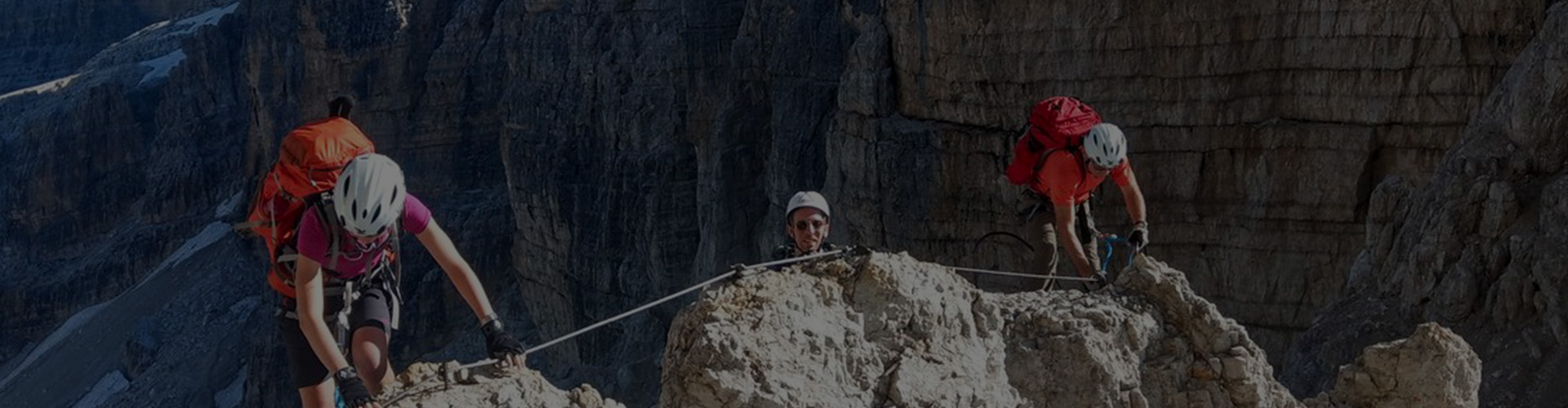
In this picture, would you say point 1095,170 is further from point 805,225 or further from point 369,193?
point 369,193

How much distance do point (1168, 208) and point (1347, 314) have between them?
9234mm

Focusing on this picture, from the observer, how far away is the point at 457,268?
813 cm

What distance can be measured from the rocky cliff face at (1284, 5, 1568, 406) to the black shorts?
7110 millimetres

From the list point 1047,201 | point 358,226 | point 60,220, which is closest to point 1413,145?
point 1047,201

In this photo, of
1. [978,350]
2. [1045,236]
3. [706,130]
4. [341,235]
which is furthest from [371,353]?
[706,130]

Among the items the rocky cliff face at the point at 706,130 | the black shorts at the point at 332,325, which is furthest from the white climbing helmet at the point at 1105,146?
the black shorts at the point at 332,325

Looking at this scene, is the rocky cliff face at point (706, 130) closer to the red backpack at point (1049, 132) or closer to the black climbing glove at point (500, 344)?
the red backpack at point (1049, 132)

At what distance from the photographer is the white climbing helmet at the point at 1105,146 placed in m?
11.3

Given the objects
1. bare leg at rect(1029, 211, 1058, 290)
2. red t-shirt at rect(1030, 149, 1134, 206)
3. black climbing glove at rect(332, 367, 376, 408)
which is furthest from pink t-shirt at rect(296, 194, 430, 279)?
bare leg at rect(1029, 211, 1058, 290)

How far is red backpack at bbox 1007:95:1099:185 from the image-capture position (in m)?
11.8

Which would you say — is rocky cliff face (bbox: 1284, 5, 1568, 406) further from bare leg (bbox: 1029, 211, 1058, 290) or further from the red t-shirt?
the red t-shirt

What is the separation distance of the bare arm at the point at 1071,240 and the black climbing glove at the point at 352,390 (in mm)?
5251

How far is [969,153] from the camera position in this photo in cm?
2519

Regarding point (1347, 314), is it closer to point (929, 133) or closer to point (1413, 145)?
point (1413, 145)
